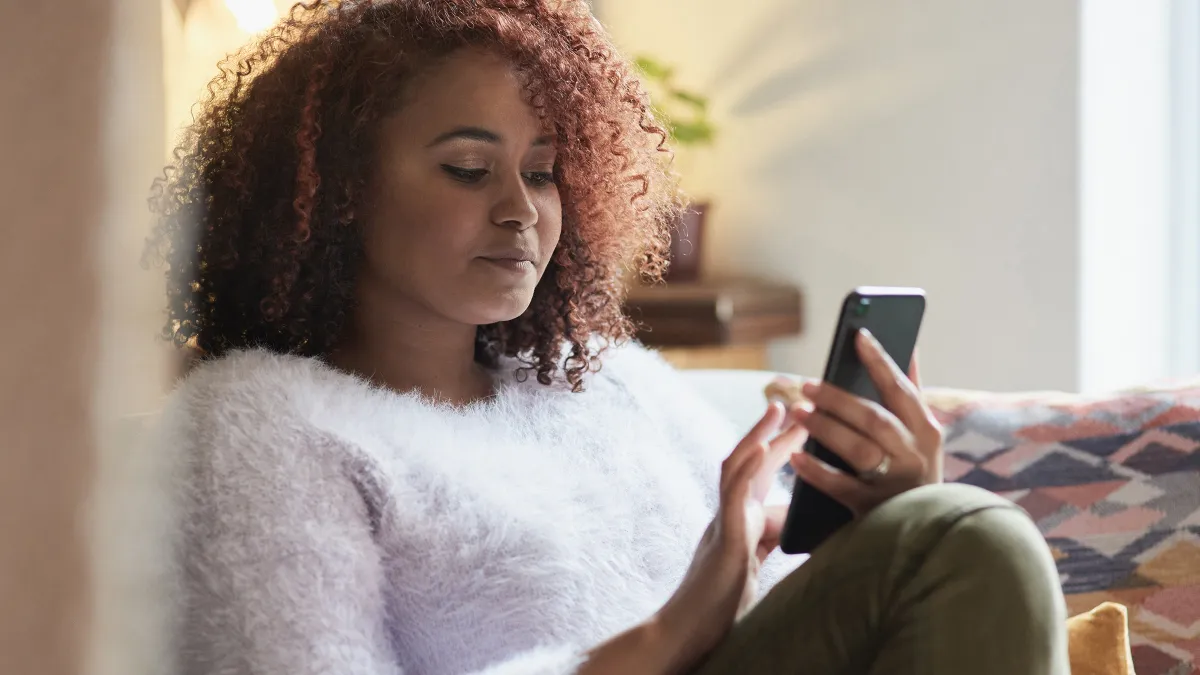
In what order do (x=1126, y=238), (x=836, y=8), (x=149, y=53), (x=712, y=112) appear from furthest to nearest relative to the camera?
(x=712, y=112), (x=836, y=8), (x=1126, y=238), (x=149, y=53)

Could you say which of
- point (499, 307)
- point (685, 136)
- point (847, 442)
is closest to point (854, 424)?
point (847, 442)

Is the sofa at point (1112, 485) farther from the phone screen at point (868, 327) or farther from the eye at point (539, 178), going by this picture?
the eye at point (539, 178)

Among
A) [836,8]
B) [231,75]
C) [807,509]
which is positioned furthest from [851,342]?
[836,8]

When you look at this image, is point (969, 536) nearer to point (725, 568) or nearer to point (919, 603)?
point (919, 603)

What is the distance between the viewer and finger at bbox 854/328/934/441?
2.89 ft

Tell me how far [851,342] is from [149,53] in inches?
20.9

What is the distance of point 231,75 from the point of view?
1154mm

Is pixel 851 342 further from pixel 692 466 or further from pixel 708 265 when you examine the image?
pixel 708 265

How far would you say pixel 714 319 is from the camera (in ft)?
8.70

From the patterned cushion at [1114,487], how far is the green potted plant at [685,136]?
157 centimetres

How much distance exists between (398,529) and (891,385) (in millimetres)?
395

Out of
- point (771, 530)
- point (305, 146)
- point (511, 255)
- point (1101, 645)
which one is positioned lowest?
point (1101, 645)

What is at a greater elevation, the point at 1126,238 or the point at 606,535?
the point at 1126,238

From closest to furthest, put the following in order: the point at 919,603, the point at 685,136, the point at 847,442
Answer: the point at 919,603, the point at 847,442, the point at 685,136
